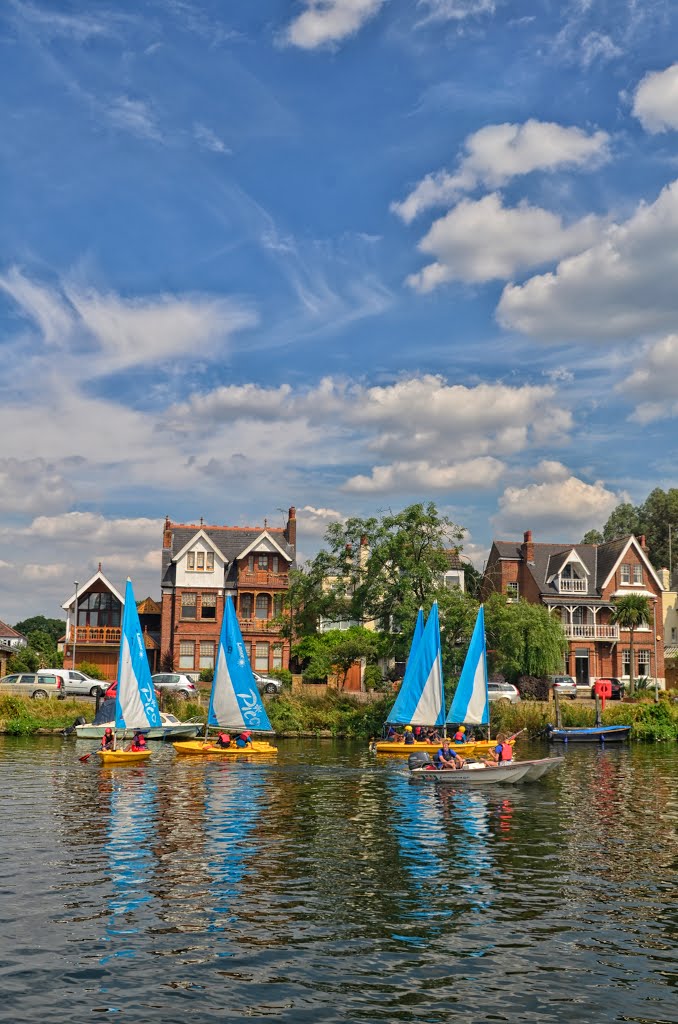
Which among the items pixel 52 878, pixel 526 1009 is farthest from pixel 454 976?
pixel 52 878

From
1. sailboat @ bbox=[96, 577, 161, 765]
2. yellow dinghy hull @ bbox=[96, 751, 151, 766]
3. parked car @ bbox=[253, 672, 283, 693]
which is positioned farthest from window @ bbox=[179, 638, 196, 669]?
yellow dinghy hull @ bbox=[96, 751, 151, 766]

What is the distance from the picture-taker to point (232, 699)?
4659 cm

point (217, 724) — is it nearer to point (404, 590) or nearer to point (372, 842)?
point (404, 590)

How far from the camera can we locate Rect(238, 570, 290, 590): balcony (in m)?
80.9

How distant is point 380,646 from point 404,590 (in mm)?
5558

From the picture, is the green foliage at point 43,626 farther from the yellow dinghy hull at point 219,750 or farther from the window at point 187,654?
the yellow dinghy hull at point 219,750

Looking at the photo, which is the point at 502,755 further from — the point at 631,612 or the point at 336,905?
the point at 631,612

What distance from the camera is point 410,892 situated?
64.8ft

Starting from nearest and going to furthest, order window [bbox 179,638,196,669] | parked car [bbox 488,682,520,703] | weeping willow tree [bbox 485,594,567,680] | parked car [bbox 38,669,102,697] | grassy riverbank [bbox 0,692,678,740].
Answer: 1. grassy riverbank [bbox 0,692,678,740]
2. weeping willow tree [bbox 485,594,567,680]
3. parked car [bbox 488,682,520,703]
4. parked car [bbox 38,669,102,697]
5. window [bbox 179,638,196,669]

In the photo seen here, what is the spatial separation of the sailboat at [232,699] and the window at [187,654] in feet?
108

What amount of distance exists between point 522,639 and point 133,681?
28.9 m

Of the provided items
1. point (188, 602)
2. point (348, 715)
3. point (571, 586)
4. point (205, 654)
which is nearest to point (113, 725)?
point (348, 715)

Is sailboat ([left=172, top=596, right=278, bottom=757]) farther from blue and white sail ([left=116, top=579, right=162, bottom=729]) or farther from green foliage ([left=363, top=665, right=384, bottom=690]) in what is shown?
green foliage ([left=363, top=665, right=384, bottom=690])

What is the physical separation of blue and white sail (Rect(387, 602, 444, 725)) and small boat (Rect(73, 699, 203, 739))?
13.4m
